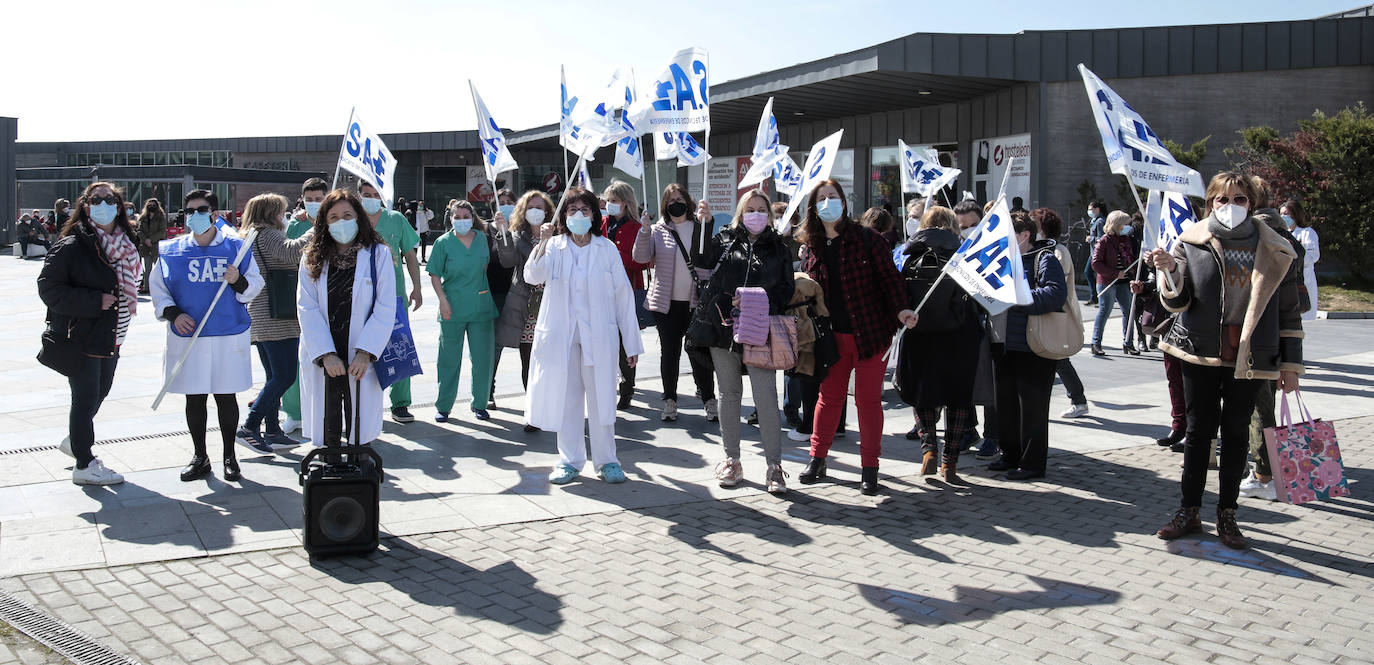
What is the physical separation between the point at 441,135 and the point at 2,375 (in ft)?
133

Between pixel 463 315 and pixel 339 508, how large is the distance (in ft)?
12.5

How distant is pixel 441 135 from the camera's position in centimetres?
5081

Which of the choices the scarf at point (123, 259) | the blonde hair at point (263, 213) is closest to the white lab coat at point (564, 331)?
the blonde hair at point (263, 213)

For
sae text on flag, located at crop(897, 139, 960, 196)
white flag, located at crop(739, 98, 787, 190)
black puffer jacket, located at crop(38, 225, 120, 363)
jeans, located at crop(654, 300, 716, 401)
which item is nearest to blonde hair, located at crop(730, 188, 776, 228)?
jeans, located at crop(654, 300, 716, 401)

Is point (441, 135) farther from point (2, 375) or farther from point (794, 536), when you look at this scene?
point (794, 536)

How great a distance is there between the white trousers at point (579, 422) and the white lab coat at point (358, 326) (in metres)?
1.30

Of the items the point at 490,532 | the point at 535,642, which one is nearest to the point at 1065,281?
the point at 490,532

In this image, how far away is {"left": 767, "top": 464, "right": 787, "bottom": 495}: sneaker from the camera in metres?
6.98

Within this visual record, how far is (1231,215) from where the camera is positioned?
581cm

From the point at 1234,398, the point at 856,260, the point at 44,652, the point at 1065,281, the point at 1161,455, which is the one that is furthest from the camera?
the point at 1161,455

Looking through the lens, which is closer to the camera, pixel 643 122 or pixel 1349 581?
pixel 1349 581

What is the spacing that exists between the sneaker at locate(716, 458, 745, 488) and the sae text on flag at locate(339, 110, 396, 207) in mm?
3371

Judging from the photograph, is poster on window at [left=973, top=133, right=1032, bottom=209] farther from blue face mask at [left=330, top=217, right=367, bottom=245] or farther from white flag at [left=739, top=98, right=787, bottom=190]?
blue face mask at [left=330, top=217, right=367, bottom=245]

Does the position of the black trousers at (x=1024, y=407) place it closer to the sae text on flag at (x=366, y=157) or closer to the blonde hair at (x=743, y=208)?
the blonde hair at (x=743, y=208)
